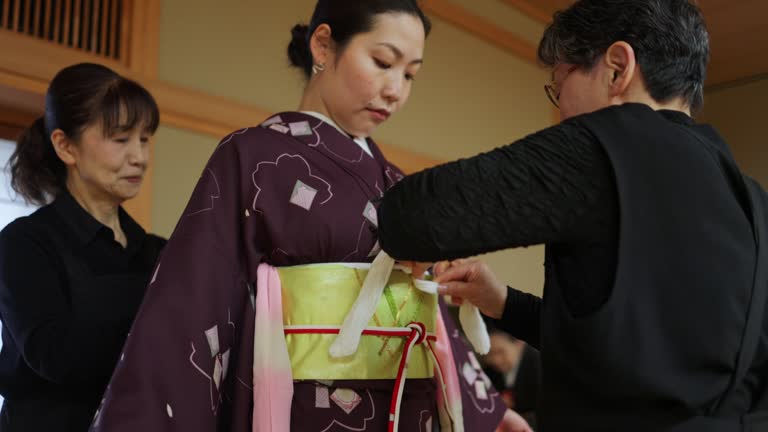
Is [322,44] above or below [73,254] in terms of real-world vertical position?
above

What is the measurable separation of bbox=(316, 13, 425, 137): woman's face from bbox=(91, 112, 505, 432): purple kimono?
6cm

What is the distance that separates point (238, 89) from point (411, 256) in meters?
2.08

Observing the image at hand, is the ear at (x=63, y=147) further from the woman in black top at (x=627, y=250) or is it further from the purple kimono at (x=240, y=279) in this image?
the woman in black top at (x=627, y=250)

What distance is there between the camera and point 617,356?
824mm

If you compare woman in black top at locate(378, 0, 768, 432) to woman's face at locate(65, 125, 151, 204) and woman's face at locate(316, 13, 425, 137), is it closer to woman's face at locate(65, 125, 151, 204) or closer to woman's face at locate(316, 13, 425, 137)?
woman's face at locate(316, 13, 425, 137)

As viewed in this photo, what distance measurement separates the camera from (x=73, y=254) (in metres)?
1.45

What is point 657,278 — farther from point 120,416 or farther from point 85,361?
point 85,361

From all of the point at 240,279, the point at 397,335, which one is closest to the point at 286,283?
the point at 240,279

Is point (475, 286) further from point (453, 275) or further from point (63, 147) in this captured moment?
point (63, 147)

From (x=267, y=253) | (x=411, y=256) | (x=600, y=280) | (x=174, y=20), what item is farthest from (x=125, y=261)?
(x=174, y=20)

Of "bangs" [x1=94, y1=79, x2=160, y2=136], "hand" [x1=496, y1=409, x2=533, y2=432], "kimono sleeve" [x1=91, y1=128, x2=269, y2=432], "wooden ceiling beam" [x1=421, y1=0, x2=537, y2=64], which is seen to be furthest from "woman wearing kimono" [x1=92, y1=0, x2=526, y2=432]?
"wooden ceiling beam" [x1=421, y1=0, x2=537, y2=64]

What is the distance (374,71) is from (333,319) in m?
0.45

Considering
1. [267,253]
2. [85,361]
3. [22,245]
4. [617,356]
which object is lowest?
[85,361]

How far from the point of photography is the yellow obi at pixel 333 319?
1.19m
